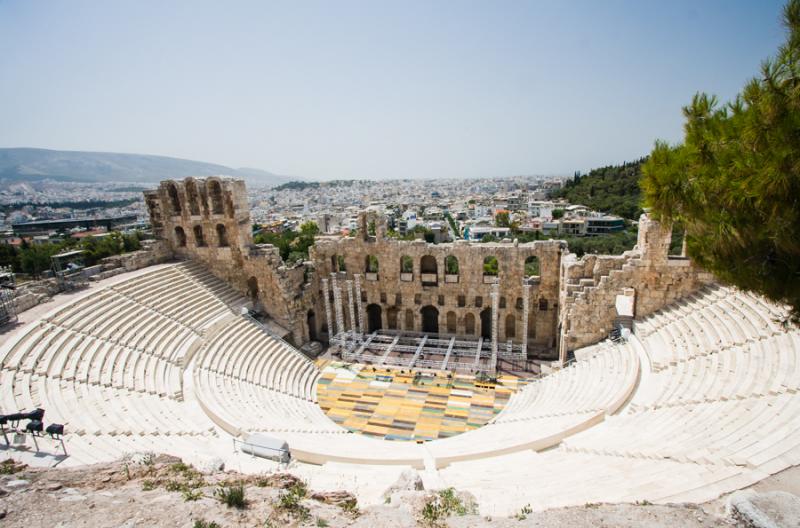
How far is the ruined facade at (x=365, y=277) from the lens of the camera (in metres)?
22.1

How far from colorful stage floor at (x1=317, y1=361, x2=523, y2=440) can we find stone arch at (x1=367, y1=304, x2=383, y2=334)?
4.81 m

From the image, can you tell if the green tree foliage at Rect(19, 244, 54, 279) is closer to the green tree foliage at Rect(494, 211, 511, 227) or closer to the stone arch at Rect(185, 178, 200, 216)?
the stone arch at Rect(185, 178, 200, 216)

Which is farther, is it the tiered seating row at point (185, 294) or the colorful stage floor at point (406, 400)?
the tiered seating row at point (185, 294)

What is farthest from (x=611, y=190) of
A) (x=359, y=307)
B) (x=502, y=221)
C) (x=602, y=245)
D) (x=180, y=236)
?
(x=180, y=236)

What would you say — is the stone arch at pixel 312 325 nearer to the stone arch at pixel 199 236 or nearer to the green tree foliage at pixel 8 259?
the stone arch at pixel 199 236

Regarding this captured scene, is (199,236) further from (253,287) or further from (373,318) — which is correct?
(373,318)

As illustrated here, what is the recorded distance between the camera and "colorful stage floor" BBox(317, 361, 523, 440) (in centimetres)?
1638

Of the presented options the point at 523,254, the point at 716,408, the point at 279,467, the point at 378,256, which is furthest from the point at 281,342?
the point at 716,408

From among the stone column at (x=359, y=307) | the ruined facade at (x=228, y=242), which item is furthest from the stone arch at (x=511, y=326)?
the ruined facade at (x=228, y=242)

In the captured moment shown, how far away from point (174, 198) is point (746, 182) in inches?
1005

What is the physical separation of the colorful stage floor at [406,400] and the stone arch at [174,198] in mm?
12566

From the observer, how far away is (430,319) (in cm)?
2583

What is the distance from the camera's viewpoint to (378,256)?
78.0 feet

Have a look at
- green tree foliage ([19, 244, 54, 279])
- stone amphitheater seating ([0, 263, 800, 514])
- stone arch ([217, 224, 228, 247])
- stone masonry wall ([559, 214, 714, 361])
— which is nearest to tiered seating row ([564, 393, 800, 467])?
stone amphitheater seating ([0, 263, 800, 514])
